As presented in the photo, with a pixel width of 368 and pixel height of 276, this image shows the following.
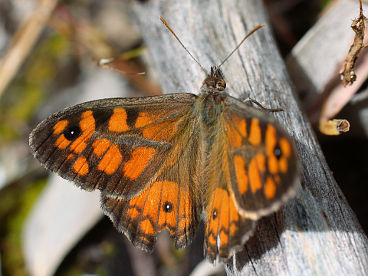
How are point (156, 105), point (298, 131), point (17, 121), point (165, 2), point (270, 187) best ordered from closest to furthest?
1. point (270, 187)
2. point (298, 131)
3. point (156, 105)
4. point (165, 2)
5. point (17, 121)

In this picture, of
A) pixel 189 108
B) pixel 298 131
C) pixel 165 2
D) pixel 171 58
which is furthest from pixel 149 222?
pixel 165 2

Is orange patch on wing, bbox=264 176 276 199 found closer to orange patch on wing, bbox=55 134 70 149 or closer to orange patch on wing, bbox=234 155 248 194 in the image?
orange patch on wing, bbox=234 155 248 194

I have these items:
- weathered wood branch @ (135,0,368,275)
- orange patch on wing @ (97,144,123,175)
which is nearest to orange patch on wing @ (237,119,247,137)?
weathered wood branch @ (135,0,368,275)

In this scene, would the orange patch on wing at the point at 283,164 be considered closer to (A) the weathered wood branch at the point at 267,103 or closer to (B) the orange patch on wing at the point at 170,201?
(A) the weathered wood branch at the point at 267,103

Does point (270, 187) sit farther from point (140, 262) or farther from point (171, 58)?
point (140, 262)

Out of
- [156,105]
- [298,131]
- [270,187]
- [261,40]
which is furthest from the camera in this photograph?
[261,40]

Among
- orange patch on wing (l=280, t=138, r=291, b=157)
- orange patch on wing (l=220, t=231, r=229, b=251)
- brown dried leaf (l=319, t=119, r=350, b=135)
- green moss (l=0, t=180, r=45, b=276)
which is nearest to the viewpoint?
orange patch on wing (l=280, t=138, r=291, b=157)
